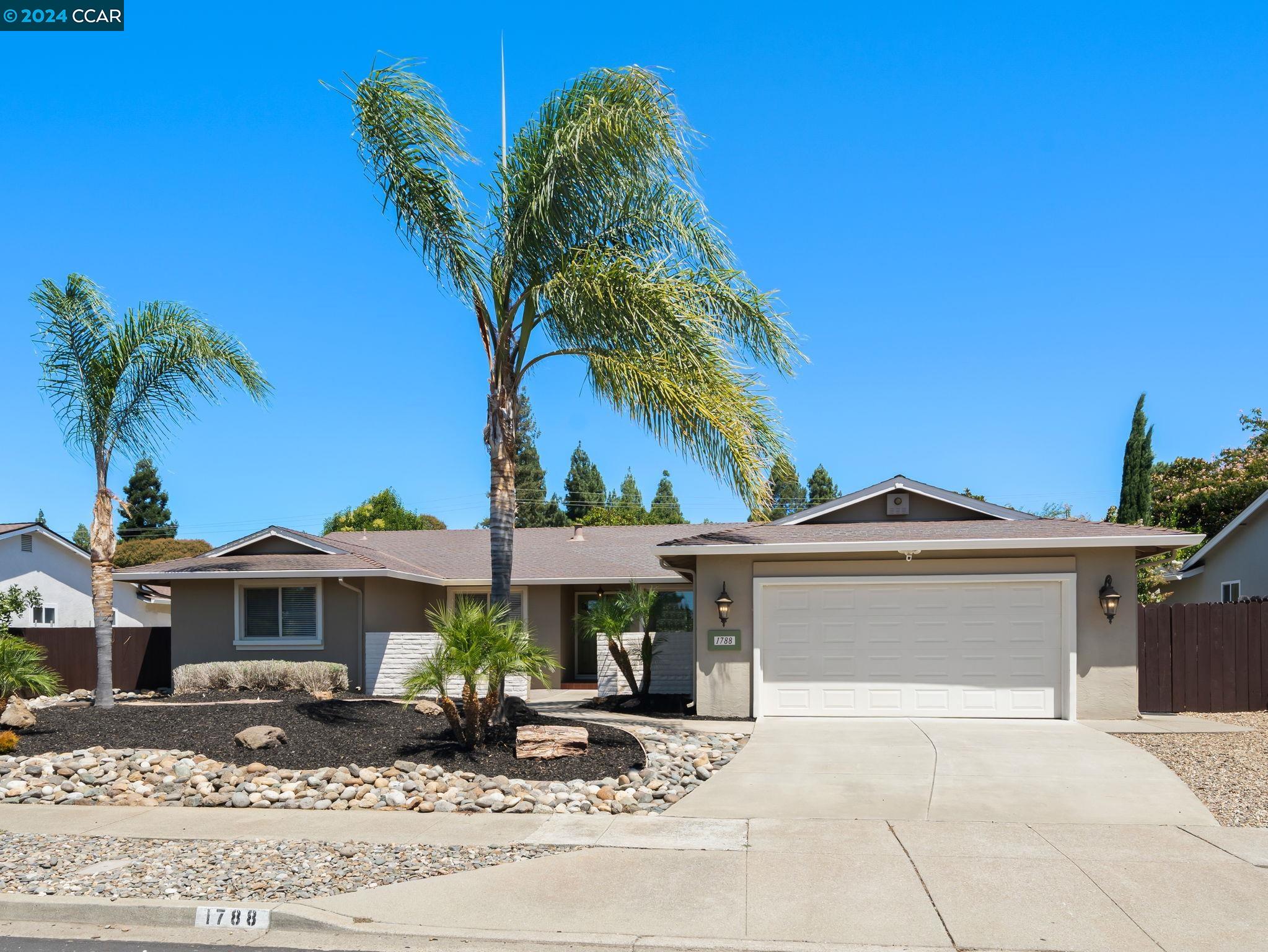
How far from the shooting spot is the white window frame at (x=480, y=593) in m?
21.6

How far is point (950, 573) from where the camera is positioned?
48.0ft

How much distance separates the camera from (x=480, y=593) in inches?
893

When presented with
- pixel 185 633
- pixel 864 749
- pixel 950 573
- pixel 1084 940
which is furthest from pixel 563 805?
pixel 185 633

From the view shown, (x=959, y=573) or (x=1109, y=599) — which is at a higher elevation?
(x=959, y=573)

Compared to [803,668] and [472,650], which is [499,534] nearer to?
[472,650]

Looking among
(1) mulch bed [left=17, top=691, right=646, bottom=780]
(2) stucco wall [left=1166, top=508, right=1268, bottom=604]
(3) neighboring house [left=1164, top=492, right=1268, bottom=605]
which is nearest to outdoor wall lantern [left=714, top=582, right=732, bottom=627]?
(1) mulch bed [left=17, top=691, right=646, bottom=780]

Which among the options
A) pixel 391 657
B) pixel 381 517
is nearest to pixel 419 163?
pixel 391 657

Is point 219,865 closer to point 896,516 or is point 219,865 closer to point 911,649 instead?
point 911,649

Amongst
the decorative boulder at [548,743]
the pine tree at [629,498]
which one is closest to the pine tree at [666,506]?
the pine tree at [629,498]

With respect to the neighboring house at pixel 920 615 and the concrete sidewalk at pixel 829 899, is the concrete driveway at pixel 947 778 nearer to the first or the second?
the concrete sidewalk at pixel 829 899

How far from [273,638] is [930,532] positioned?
12291mm

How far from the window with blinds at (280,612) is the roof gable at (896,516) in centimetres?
913

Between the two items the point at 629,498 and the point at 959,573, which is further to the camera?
the point at 629,498

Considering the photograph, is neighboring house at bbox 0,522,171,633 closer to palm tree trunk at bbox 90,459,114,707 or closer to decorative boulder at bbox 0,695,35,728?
palm tree trunk at bbox 90,459,114,707
